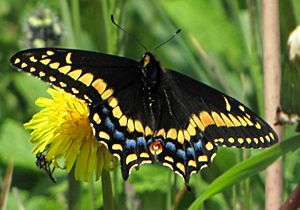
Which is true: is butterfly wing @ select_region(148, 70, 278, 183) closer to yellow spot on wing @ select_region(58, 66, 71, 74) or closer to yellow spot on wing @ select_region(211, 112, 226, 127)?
yellow spot on wing @ select_region(211, 112, 226, 127)

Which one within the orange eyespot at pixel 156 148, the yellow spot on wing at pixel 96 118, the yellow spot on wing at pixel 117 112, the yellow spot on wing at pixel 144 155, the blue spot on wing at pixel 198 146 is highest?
the yellow spot on wing at pixel 96 118

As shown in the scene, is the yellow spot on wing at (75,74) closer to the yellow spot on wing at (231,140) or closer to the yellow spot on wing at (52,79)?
the yellow spot on wing at (52,79)

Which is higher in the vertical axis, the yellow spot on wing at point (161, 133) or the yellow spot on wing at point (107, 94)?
the yellow spot on wing at point (107, 94)

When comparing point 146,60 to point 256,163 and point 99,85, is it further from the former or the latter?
point 256,163

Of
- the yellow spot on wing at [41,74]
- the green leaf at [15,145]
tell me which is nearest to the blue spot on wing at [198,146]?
the yellow spot on wing at [41,74]

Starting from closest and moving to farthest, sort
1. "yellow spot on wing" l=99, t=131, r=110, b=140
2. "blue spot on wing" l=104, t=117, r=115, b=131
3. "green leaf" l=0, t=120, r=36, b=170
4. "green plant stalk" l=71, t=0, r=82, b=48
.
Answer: "yellow spot on wing" l=99, t=131, r=110, b=140, "blue spot on wing" l=104, t=117, r=115, b=131, "green plant stalk" l=71, t=0, r=82, b=48, "green leaf" l=0, t=120, r=36, b=170

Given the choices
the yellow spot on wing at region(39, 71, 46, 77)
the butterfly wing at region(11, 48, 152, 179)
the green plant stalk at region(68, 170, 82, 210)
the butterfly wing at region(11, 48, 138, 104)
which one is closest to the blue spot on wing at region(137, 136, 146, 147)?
the butterfly wing at region(11, 48, 152, 179)

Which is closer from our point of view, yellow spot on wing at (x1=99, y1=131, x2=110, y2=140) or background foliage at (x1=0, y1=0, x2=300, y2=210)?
yellow spot on wing at (x1=99, y1=131, x2=110, y2=140)
